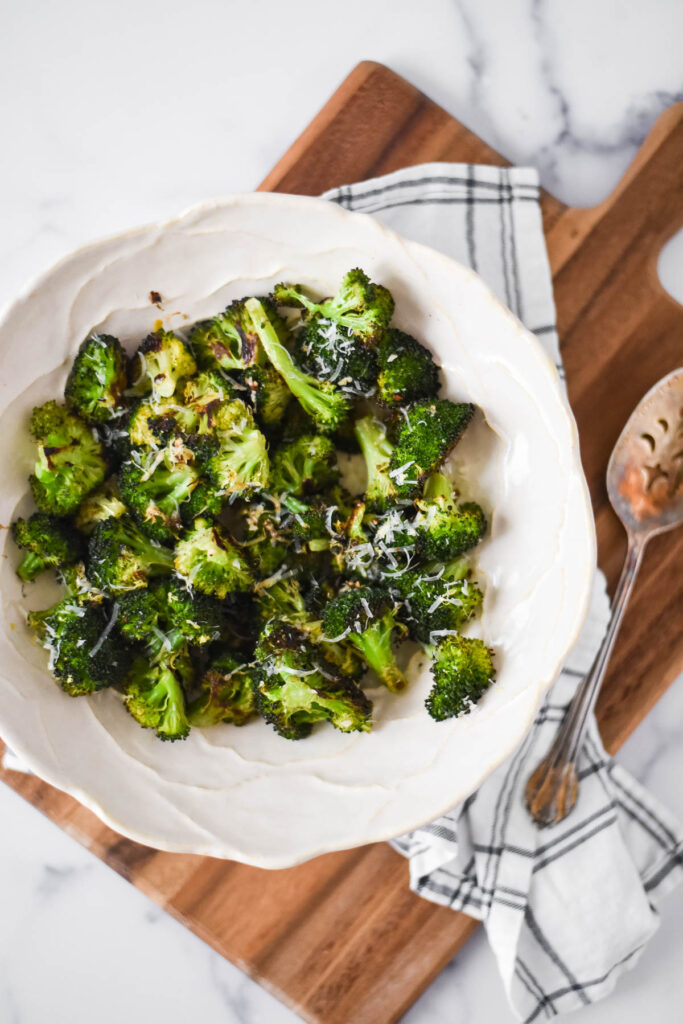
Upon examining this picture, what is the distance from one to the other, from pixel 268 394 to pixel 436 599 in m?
0.69

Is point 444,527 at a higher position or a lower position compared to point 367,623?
higher

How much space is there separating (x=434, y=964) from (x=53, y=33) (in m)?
3.30

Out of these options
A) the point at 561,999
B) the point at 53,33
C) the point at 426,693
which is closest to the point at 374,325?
the point at 426,693

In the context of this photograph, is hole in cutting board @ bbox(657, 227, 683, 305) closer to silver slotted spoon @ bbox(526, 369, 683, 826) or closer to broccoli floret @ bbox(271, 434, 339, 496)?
silver slotted spoon @ bbox(526, 369, 683, 826)

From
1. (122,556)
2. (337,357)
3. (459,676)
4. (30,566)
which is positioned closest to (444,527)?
(459,676)

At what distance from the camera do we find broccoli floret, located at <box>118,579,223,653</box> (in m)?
1.97

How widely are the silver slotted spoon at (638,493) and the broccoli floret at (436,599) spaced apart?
0.59 meters

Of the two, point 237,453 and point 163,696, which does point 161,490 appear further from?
point 163,696

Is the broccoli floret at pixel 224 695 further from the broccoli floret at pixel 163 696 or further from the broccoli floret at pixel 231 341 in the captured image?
the broccoli floret at pixel 231 341

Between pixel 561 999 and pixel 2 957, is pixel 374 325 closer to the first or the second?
pixel 561 999

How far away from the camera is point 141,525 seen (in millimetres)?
2035

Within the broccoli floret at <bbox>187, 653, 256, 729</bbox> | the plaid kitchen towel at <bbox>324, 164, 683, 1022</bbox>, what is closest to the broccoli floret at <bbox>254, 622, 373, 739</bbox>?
the broccoli floret at <bbox>187, 653, 256, 729</bbox>

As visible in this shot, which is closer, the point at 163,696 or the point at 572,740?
the point at 163,696

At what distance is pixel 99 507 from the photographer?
2074mm
